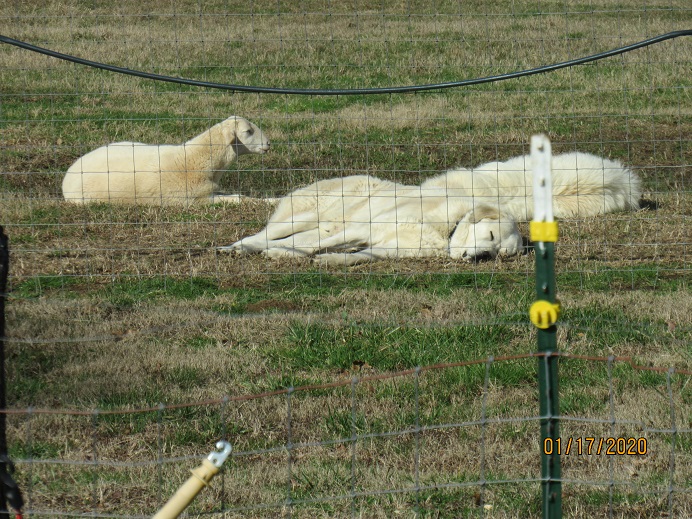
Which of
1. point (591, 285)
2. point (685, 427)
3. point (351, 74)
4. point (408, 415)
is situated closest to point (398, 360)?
point (408, 415)

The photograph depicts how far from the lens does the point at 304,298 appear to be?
19.8 ft

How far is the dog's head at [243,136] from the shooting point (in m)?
8.98

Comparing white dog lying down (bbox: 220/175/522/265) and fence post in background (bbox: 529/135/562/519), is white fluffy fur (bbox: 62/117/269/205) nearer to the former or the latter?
white dog lying down (bbox: 220/175/522/265)

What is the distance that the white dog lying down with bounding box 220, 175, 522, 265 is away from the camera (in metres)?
7.02

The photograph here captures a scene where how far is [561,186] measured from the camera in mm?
8188

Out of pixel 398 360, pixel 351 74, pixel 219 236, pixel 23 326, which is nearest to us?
pixel 398 360

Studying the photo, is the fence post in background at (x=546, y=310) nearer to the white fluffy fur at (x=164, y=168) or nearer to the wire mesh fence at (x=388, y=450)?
the wire mesh fence at (x=388, y=450)

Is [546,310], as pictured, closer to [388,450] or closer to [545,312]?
[545,312]

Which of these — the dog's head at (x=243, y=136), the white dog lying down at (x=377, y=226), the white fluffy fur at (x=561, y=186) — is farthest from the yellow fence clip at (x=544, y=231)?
the dog's head at (x=243, y=136)

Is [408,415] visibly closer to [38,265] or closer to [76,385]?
[76,385]

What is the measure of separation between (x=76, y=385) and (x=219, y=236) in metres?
3.04

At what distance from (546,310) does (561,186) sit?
5691 millimetres

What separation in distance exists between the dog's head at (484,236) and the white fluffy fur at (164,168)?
244 centimetres
